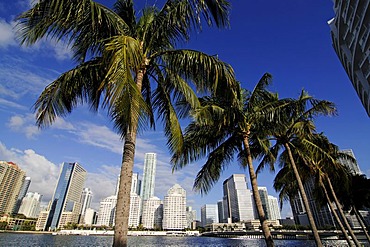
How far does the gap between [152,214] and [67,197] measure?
69.4m

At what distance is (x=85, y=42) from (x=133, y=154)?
9.76 ft

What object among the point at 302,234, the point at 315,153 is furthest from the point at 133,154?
the point at 302,234

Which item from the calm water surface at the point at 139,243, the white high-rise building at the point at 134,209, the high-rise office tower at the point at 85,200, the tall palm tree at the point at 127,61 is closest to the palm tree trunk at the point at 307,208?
the tall palm tree at the point at 127,61

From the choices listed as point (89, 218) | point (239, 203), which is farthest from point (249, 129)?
point (89, 218)

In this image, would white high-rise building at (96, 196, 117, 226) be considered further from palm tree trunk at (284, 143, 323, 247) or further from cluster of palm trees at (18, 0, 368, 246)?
cluster of palm trees at (18, 0, 368, 246)

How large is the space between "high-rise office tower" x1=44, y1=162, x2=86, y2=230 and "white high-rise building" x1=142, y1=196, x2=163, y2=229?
5036 centimetres

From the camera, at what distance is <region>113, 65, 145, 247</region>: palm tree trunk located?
3434 mm

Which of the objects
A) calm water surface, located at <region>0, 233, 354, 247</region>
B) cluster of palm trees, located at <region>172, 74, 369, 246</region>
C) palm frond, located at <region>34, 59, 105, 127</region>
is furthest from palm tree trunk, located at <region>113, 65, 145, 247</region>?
calm water surface, located at <region>0, 233, 354, 247</region>

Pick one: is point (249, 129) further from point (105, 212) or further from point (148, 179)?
point (148, 179)

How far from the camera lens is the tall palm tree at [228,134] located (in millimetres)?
7773

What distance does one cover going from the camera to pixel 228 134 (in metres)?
8.78

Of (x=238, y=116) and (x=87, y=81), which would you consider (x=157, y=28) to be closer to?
(x=87, y=81)

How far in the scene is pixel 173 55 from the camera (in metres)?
5.04

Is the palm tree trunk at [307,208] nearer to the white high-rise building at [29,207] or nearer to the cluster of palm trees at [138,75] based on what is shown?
the cluster of palm trees at [138,75]
